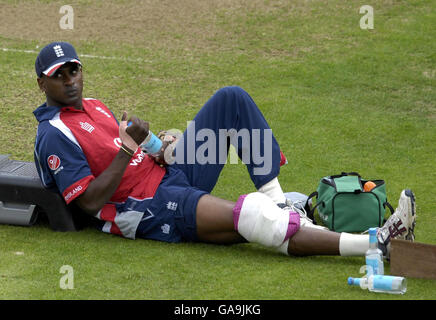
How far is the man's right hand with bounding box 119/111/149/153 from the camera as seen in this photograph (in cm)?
505

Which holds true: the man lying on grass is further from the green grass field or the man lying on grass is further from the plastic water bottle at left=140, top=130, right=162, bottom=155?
the green grass field

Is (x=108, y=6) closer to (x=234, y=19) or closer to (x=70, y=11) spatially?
(x=70, y=11)

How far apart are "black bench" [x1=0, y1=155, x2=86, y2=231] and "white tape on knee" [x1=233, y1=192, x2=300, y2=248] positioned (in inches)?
53.0

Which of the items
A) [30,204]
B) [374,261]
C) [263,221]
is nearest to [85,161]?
[30,204]

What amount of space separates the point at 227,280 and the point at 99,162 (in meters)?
1.30

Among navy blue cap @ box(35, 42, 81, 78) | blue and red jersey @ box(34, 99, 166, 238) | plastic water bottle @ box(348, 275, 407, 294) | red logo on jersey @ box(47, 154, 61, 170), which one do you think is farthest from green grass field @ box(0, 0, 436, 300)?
navy blue cap @ box(35, 42, 81, 78)

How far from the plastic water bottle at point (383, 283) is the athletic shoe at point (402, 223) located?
0.36 m

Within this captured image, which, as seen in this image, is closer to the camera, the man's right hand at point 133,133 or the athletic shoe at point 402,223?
the athletic shoe at point 402,223

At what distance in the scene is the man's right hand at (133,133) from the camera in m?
5.05

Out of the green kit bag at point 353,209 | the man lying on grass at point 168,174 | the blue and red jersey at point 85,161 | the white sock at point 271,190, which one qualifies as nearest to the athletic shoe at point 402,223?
the man lying on grass at point 168,174

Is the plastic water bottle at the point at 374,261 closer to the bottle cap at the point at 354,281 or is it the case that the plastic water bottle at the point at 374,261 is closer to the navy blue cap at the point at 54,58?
the bottle cap at the point at 354,281

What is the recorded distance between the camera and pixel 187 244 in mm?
5336

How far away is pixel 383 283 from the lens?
4.41 metres

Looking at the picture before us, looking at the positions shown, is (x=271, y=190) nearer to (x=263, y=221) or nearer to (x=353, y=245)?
(x=263, y=221)
